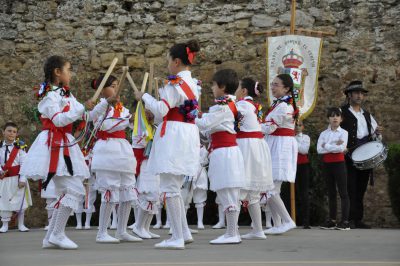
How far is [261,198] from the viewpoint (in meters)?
9.35

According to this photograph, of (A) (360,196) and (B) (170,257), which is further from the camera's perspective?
(A) (360,196)

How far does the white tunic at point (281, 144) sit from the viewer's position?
30.8 ft

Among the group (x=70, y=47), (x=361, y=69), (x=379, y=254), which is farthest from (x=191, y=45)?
(x=70, y=47)

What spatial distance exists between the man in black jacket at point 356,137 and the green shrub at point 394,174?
31 centimetres

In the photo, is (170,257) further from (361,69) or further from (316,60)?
(361,69)

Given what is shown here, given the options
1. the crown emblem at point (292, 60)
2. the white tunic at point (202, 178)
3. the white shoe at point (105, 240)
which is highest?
the crown emblem at point (292, 60)

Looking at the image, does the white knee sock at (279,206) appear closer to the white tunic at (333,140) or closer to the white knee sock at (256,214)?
the white knee sock at (256,214)

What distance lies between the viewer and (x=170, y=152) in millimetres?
7227

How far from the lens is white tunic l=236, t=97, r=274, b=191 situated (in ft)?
28.3

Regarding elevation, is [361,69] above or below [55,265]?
above

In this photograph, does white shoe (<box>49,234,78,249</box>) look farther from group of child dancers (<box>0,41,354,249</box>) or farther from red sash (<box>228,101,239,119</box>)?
red sash (<box>228,101,239,119</box>)

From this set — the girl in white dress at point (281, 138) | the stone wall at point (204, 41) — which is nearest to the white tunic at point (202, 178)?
the girl in white dress at point (281, 138)

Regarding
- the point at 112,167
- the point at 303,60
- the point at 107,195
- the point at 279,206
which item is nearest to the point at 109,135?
the point at 112,167

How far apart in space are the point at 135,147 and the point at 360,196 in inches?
140
